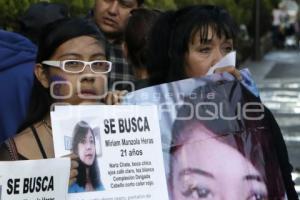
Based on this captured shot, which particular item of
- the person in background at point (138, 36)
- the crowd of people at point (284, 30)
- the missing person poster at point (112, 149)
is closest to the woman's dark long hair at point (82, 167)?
the missing person poster at point (112, 149)

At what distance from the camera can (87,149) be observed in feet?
9.00

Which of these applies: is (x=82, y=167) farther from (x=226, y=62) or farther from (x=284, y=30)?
(x=284, y=30)

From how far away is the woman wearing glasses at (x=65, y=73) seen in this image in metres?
2.93

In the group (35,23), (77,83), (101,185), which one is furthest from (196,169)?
(35,23)

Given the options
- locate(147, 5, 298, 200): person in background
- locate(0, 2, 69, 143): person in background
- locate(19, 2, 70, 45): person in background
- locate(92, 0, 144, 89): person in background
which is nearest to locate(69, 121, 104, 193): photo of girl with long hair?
locate(147, 5, 298, 200): person in background

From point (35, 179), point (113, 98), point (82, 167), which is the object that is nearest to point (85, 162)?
point (82, 167)

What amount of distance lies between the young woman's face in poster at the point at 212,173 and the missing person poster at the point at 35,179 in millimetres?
408

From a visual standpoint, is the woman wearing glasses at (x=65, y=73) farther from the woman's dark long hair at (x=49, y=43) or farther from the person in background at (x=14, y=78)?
the person in background at (x=14, y=78)

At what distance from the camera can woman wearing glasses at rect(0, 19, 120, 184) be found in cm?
293

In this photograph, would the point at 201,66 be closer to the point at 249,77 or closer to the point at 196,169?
the point at 249,77

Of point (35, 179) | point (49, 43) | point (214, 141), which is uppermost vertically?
point (49, 43)

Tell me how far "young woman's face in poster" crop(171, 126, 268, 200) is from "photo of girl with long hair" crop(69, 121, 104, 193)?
0.28 metres

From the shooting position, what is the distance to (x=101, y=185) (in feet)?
8.98

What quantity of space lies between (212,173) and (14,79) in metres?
1.33
